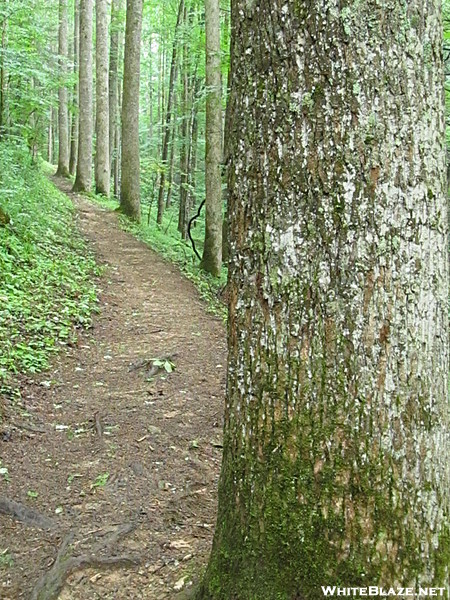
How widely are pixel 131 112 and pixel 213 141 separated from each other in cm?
416

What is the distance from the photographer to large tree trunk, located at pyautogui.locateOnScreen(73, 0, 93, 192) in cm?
1730

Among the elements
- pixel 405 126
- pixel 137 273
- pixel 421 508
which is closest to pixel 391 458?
pixel 421 508

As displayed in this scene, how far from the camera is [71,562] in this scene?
10.2 ft

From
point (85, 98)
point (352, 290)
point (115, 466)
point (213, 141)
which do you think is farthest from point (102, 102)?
point (352, 290)

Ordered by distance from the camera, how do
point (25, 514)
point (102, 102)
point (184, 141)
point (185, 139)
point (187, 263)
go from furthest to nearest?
point (184, 141) < point (185, 139) < point (102, 102) < point (187, 263) < point (25, 514)

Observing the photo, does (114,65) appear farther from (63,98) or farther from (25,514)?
(25,514)

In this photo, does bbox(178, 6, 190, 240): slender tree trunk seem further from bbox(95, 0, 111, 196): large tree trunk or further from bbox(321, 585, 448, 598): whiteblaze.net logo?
bbox(321, 585, 448, 598): whiteblaze.net logo

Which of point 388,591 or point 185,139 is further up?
point 185,139

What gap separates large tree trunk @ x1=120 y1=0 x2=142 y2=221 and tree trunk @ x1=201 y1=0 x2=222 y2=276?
3537mm

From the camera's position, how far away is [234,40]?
7.46 feet

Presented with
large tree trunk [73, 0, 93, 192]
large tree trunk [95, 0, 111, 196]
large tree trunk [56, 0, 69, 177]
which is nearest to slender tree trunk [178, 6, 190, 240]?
Result: large tree trunk [95, 0, 111, 196]

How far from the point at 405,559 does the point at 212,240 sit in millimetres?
10444

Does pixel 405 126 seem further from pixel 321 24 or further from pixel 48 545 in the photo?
pixel 48 545

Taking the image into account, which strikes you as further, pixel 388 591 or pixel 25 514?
pixel 25 514
